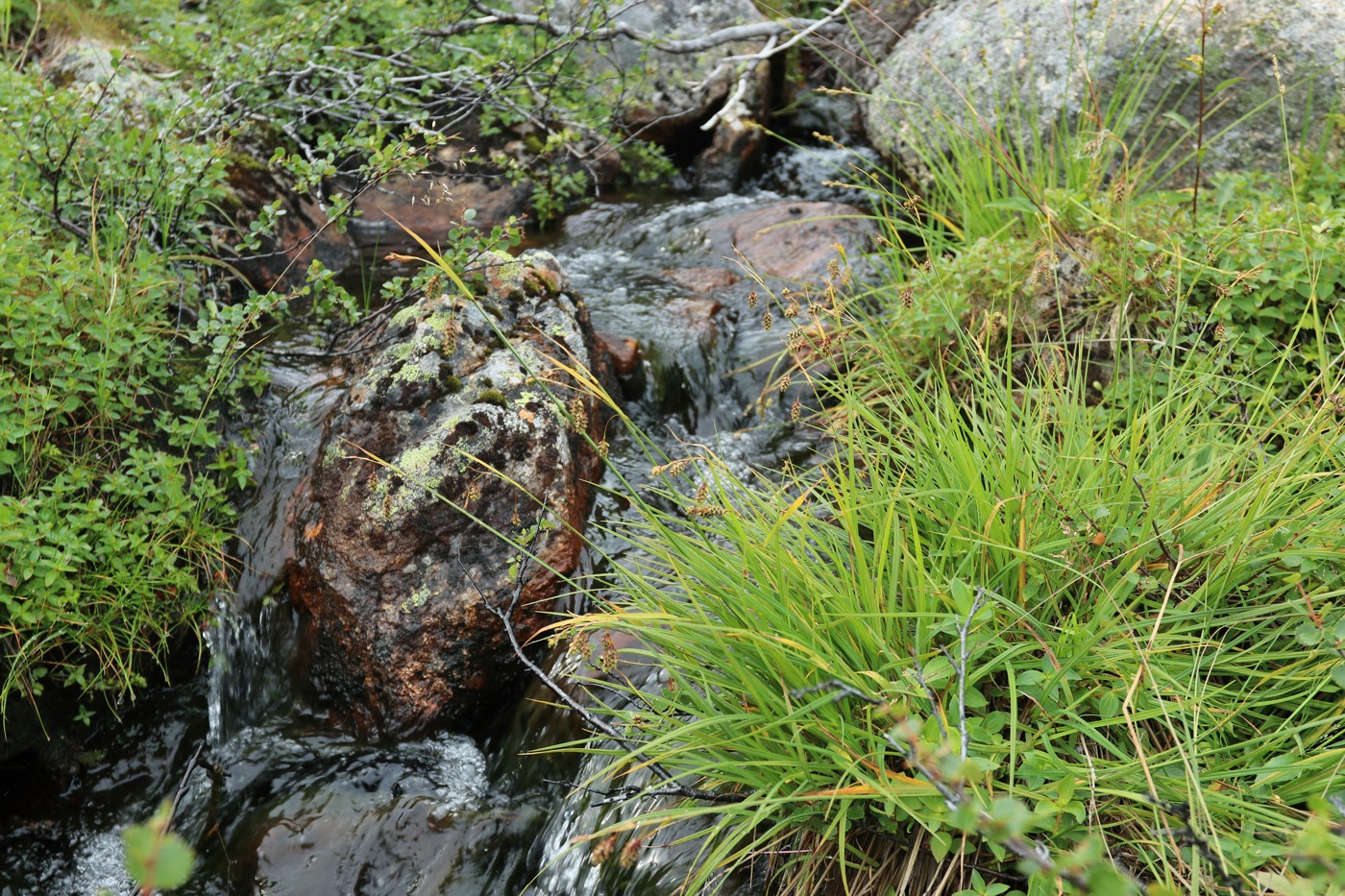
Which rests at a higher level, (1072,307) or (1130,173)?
(1130,173)

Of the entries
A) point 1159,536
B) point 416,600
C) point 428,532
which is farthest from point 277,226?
point 1159,536

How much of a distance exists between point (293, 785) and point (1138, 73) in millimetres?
5831

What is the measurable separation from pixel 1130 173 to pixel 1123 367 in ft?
3.71

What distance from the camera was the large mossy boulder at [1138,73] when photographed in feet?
15.7

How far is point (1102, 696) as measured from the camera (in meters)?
2.08

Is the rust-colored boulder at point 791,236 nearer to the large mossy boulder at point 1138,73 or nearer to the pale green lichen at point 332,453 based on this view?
the large mossy boulder at point 1138,73

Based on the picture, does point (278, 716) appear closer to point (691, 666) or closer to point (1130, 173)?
point (691, 666)

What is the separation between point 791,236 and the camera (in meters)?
6.14

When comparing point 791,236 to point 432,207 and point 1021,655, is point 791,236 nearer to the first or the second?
point 432,207

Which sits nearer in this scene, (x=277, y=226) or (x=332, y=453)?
(x=332, y=453)

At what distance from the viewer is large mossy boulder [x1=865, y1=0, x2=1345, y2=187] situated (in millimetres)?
4793

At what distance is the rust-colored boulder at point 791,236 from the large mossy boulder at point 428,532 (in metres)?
2.28

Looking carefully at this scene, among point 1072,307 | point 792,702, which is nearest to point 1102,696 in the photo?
point 792,702

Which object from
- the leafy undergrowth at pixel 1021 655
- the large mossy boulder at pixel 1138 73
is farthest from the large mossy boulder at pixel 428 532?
the large mossy boulder at pixel 1138 73
